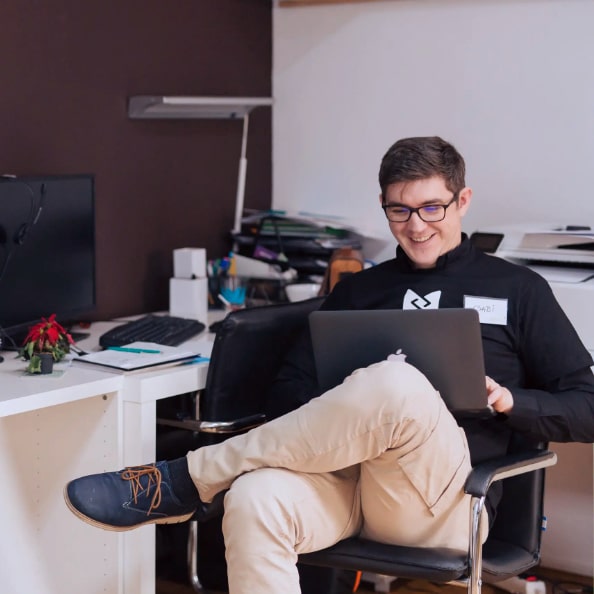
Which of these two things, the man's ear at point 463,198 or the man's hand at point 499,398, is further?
the man's ear at point 463,198

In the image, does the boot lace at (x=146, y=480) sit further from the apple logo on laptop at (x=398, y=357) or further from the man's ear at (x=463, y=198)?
the man's ear at (x=463, y=198)

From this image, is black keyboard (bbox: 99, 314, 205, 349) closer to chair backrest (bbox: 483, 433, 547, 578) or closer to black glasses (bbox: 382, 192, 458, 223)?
black glasses (bbox: 382, 192, 458, 223)

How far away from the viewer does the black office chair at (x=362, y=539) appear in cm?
210

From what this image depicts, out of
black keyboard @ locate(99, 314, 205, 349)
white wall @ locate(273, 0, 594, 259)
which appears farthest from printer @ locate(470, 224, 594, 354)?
black keyboard @ locate(99, 314, 205, 349)

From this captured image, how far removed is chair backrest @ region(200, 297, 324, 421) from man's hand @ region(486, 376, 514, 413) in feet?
1.85

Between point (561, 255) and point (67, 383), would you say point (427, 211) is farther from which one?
point (67, 383)

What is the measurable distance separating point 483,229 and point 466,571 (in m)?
1.24

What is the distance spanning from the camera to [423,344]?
2.13 meters

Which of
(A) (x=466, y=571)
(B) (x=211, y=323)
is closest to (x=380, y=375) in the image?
(A) (x=466, y=571)

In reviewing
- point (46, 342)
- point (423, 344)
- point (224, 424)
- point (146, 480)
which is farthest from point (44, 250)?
point (423, 344)

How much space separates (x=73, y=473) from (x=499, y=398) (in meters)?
1.03

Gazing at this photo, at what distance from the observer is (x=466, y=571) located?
2109 millimetres

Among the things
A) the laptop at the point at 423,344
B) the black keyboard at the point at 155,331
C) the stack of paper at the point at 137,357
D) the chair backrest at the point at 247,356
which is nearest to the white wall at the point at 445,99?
the black keyboard at the point at 155,331

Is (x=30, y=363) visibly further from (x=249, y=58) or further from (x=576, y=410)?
(x=249, y=58)
